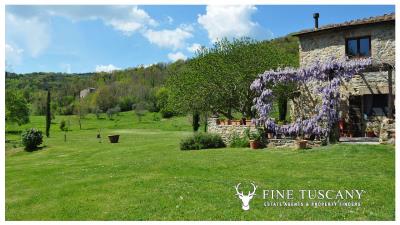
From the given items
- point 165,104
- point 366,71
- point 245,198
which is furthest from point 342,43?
point 165,104

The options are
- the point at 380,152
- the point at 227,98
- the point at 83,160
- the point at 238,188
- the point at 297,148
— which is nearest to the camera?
the point at 238,188

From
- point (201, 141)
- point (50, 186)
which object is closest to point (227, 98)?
point (201, 141)

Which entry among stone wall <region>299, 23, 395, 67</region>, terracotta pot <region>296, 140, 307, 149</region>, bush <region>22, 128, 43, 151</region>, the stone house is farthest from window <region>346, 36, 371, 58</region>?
bush <region>22, 128, 43, 151</region>

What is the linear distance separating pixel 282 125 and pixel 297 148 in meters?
2.02

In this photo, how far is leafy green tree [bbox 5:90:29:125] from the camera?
52.2m

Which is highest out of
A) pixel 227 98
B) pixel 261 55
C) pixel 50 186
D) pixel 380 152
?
pixel 261 55

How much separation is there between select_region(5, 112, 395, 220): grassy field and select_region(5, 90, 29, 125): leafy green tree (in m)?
36.1

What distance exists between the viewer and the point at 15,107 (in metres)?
52.7

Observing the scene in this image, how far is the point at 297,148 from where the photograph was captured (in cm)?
1859

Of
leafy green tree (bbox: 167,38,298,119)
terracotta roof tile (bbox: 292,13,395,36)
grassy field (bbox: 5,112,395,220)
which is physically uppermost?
Answer: terracotta roof tile (bbox: 292,13,395,36)

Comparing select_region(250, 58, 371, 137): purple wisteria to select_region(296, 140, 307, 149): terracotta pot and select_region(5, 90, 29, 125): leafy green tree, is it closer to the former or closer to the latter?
select_region(296, 140, 307, 149): terracotta pot

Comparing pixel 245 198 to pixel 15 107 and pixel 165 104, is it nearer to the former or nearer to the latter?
pixel 165 104

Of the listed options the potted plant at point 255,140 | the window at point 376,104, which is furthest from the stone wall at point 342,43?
the potted plant at point 255,140

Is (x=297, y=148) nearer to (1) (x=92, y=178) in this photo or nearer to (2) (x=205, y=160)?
(2) (x=205, y=160)
